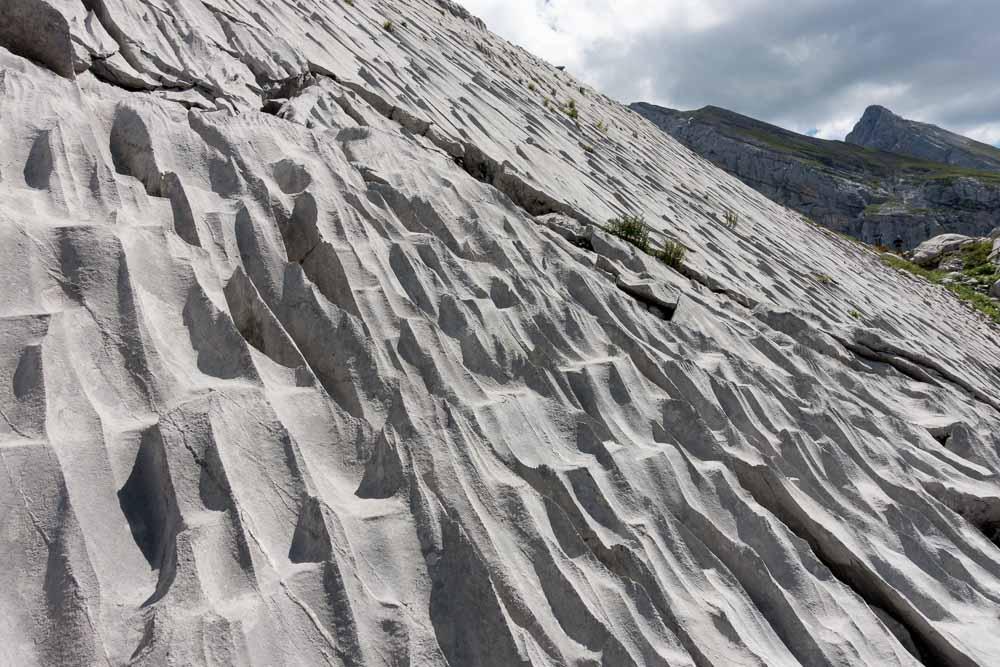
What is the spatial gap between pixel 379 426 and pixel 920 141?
5108 inches

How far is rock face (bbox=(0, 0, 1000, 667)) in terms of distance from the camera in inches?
89.9

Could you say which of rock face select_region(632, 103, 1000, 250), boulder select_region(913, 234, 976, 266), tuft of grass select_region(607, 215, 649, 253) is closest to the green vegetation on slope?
boulder select_region(913, 234, 976, 266)

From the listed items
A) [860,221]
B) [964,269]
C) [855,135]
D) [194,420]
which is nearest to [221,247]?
[194,420]

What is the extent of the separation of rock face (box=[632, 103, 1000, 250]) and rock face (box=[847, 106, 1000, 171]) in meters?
26.2

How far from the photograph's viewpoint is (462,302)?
4.16 metres

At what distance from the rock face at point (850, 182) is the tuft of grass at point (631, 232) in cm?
4958

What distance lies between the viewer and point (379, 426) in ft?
10.2

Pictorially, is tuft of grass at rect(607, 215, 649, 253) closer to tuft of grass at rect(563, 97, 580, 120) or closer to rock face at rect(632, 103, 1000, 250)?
tuft of grass at rect(563, 97, 580, 120)

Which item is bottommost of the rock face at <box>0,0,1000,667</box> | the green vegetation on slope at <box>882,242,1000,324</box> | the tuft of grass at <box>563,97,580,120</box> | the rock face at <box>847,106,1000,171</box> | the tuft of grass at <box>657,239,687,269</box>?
the rock face at <box>0,0,1000,667</box>

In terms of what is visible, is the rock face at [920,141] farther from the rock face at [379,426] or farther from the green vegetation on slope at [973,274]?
Result: the rock face at [379,426]

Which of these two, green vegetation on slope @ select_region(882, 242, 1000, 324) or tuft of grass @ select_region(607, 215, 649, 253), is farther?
green vegetation on slope @ select_region(882, 242, 1000, 324)

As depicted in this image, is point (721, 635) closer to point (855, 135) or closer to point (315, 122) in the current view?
point (315, 122)

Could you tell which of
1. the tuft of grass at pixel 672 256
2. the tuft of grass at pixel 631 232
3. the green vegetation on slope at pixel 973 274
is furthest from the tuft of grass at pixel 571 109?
the green vegetation on slope at pixel 973 274

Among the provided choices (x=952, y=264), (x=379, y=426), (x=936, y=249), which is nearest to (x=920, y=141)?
(x=936, y=249)
